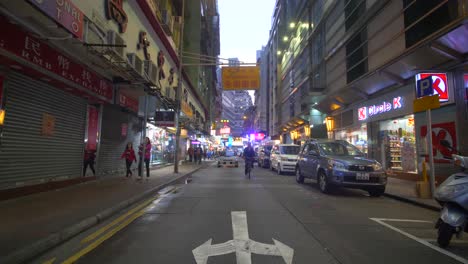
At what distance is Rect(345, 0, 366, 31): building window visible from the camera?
65.8ft

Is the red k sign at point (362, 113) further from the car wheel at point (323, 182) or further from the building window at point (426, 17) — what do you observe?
the car wheel at point (323, 182)

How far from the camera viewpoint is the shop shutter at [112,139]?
13.7 meters

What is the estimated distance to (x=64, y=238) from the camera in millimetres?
5152

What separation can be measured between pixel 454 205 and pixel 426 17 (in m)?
11.9

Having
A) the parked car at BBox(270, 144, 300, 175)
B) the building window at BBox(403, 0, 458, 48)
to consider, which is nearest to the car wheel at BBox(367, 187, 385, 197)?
the building window at BBox(403, 0, 458, 48)

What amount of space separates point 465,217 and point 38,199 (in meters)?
9.29

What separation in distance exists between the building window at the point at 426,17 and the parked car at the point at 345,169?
6.41m

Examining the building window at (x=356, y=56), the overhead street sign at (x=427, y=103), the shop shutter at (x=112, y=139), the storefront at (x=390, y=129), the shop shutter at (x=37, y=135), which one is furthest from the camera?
the building window at (x=356, y=56)

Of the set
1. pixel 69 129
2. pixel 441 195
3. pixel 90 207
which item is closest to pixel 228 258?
pixel 441 195

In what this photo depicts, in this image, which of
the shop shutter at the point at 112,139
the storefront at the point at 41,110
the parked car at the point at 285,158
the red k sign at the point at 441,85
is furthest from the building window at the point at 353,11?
the storefront at the point at 41,110

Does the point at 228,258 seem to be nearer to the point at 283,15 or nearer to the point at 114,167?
the point at 114,167

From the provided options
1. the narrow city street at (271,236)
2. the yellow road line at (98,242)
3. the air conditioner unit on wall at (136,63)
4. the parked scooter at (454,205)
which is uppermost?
the air conditioner unit on wall at (136,63)

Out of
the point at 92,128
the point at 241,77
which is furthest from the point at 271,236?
the point at 241,77

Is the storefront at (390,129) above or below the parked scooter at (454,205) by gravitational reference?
above
